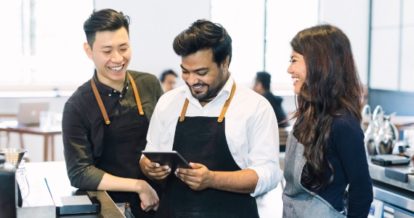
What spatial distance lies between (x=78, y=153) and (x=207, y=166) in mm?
437

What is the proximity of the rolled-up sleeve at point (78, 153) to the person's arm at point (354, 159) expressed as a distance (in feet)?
2.55

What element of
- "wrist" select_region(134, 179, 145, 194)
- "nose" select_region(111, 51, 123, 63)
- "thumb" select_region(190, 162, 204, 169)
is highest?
"nose" select_region(111, 51, 123, 63)

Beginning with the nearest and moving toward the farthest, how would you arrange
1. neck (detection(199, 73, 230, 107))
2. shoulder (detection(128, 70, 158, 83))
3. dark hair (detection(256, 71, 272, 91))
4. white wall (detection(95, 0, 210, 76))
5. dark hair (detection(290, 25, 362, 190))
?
dark hair (detection(290, 25, 362, 190)), neck (detection(199, 73, 230, 107)), shoulder (detection(128, 70, 158, 83)), dark hair (detection(256, 71, 272, 91)), white wall (detection(95, 0, 210, 76))

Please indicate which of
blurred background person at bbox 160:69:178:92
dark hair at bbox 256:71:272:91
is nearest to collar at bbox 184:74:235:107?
dark hair at bbox 256:71:272:91

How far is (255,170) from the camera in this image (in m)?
1.74

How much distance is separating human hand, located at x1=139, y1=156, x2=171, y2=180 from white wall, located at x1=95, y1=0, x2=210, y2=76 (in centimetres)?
495

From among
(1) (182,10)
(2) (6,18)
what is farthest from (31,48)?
(1) (182,10)

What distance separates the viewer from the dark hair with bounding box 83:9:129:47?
1.97 metres

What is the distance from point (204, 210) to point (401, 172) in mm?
1174

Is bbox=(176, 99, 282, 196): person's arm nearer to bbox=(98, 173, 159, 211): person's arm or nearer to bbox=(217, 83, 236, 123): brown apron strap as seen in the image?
bbox=(217, 83, 236, 123): brown apron strap

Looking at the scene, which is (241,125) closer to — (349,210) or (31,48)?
(349,210)

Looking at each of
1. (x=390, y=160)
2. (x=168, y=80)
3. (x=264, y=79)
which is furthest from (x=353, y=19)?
(x=390, y=160)

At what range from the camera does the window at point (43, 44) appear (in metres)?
6.50

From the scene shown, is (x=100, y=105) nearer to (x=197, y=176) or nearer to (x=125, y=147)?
(x=125, y=147)
